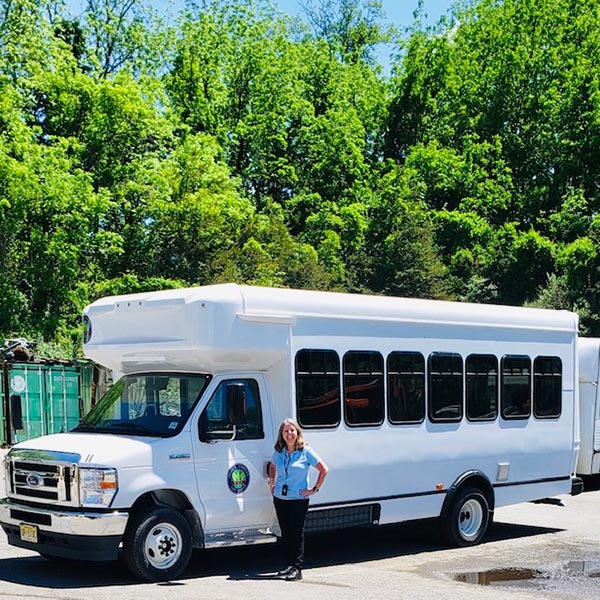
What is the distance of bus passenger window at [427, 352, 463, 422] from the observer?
12.5 m

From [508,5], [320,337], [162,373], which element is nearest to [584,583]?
[320,337]

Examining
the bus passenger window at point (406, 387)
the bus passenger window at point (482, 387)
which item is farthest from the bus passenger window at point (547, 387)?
the bus passenger window at point (406, 387)

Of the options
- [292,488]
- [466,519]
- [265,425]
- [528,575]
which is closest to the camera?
[292,488]

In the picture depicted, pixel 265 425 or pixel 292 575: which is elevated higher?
pixel 265 425

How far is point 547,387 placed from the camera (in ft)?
45.9

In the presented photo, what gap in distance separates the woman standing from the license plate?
90.4 inches

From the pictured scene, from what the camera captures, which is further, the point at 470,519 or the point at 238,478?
the point at 470,519

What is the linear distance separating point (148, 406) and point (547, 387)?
586 cm

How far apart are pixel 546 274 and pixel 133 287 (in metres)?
18.2

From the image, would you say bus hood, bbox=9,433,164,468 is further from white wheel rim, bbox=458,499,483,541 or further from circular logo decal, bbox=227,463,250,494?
white wheel rim, bbox=458,499,483,541

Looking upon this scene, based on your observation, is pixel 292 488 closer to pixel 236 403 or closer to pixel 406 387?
pixel 236 403

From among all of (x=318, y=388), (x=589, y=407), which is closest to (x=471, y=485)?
(x=318, y=388)

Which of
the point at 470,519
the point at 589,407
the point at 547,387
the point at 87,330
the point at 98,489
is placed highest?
the point at 87,330

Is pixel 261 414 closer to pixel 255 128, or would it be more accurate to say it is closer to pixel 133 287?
Answer: pixel 133 287
